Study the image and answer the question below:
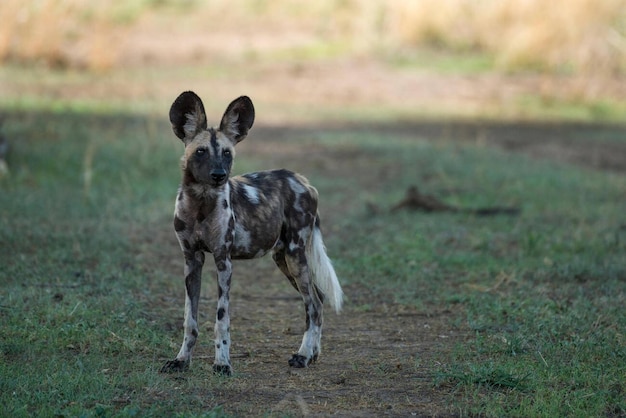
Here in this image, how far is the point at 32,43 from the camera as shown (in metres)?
15.1

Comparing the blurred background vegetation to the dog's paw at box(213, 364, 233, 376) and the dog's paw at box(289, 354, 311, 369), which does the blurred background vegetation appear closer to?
the dog's paw at box(289, 354, 311, 369)

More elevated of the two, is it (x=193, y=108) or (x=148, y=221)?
(x=193, y=108)

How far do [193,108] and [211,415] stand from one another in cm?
153

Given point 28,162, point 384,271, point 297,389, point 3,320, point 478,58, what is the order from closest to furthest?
point 297,389
point 3,320
point 384,271
point 28,162
point 478,58

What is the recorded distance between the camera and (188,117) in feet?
15.0

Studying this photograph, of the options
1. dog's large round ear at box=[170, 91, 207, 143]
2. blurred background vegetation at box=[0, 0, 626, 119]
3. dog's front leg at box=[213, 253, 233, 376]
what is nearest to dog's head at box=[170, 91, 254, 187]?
dog's large round ear at box=[170, 91, 207, 143]

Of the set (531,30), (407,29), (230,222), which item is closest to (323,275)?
(230,222)

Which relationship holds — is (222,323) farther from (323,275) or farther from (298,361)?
(323,275)

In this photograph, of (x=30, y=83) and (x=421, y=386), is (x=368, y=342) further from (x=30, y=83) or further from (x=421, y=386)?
(x=30, y=83)

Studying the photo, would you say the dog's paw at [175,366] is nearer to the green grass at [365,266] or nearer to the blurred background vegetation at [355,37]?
the green grass at [365,266]

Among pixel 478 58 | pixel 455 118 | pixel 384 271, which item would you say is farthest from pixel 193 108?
pixel 478 58

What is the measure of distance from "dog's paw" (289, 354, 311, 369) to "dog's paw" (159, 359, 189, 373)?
50 centimetres

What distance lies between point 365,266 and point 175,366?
102 inches

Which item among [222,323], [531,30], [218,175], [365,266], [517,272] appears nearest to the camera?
[218,175]
